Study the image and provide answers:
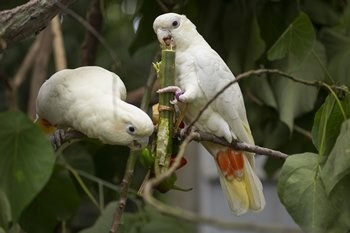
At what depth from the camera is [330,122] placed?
0.85 m

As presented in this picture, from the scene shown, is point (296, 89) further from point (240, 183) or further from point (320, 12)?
point (240, 183)

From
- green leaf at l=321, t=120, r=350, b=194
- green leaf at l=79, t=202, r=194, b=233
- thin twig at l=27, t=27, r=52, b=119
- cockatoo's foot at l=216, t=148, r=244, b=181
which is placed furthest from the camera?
thin twig at l=27, t=27, r=52, b=119

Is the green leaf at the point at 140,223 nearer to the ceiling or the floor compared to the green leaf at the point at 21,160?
nearer to the floor

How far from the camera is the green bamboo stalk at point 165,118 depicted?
2.71 feet

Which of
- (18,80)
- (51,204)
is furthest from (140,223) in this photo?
(18,80)

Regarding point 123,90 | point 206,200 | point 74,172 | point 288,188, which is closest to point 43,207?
point 74,172

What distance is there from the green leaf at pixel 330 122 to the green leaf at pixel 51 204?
0.35m

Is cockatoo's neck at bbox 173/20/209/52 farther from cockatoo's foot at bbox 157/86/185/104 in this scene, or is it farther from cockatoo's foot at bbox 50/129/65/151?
cockatoo's foot at bbox 50/129/65/151

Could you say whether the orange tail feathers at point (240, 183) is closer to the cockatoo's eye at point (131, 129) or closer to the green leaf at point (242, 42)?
the cockatoo's eye at point (131, 129)

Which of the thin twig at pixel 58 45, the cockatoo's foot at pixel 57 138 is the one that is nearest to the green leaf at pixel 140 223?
the cockatoo's foot at pixel 57 138

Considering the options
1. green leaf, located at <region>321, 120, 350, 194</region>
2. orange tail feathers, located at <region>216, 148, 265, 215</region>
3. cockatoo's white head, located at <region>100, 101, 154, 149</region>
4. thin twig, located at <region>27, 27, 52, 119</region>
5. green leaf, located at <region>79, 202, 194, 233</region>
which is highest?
cockatoo's white head, located at <region>100, 101, 154, 149</region>

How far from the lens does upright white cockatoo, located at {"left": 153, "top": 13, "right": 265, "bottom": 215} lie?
0.90m

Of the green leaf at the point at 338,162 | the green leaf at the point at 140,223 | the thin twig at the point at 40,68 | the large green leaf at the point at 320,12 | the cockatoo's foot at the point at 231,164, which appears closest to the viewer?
the green leaf at the point at 338,162

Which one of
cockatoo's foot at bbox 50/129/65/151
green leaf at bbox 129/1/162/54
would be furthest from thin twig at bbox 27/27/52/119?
cockatoo's foot at bbox 50/129/65/151
